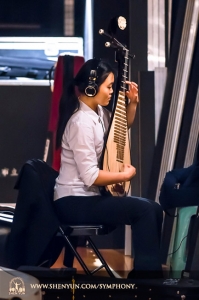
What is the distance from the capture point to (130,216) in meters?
2.56

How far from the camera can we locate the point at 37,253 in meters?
2.63

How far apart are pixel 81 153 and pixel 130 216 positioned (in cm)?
32

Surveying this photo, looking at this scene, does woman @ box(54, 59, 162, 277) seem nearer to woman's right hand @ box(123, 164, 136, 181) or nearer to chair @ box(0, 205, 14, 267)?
woman's right hand @ box(123, 164, 136, 181)

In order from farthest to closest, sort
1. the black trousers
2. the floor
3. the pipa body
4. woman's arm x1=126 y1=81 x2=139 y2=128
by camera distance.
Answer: the floor → woman's arm x1=126 y1=81 x2=139 y2=128 → the pipa body → the black trousers

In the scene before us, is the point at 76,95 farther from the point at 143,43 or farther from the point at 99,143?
the point at 143,43

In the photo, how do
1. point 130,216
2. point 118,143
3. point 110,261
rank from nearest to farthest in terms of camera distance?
point 130,216 → point 118,143 → point 110,261

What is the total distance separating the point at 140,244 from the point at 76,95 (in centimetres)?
69

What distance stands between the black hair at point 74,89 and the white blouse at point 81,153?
0.07ft

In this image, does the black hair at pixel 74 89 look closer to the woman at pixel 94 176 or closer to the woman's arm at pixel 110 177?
the woman at pixel 94 176

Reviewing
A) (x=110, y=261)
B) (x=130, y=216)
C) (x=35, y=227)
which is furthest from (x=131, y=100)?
(x=110, y=261)

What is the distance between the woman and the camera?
Result: 253 cm

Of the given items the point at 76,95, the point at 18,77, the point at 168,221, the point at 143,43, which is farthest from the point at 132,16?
the point at 76,95

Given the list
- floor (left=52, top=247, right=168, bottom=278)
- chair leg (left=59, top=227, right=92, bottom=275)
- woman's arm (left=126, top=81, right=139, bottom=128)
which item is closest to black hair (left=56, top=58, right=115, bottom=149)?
woman's arm (left=126, top=81, right=139, bottom=128)

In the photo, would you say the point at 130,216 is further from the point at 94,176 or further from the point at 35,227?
the point at 35,227
